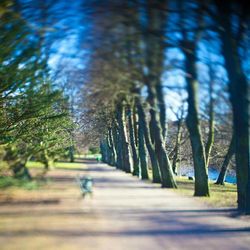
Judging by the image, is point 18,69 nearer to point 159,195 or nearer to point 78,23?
point 78,23

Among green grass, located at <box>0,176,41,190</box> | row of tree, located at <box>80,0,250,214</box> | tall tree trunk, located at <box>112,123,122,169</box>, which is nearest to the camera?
row of tree, located at <box>80,0,250,214</box>

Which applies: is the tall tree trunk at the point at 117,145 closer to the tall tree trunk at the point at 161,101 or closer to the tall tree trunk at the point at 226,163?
the tall tree trunk at the point at 161,101

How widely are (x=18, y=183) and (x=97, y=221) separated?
539 mm

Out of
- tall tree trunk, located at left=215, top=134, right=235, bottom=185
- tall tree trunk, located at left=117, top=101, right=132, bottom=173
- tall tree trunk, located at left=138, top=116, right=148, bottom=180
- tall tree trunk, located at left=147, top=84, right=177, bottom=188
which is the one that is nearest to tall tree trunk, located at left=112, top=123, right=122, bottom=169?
tall tree trunk, located at left=117, top=101, right=132, bottom=173

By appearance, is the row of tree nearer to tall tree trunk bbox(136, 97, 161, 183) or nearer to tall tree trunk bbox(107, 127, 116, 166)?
tall tree trunk bbox(136, 97, 161, 183)

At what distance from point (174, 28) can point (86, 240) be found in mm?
1339

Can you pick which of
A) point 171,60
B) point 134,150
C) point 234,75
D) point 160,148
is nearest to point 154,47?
point 171,60

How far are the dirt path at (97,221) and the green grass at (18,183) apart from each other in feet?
0.14

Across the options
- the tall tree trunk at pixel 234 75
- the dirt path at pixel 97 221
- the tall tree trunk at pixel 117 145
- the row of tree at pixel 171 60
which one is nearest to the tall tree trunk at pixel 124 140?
the tall tree trunk at pixel 117 145

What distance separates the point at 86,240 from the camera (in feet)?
8.74

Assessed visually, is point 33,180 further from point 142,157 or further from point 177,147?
point 142,157

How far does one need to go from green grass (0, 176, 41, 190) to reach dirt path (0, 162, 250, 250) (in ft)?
0.14

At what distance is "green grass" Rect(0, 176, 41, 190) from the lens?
2734mm

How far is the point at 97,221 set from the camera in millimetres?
2781
